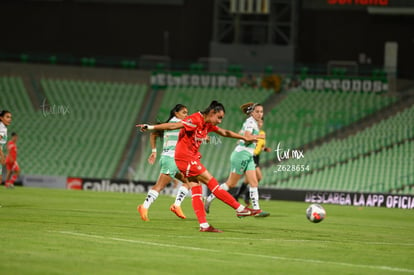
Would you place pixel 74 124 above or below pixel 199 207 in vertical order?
below

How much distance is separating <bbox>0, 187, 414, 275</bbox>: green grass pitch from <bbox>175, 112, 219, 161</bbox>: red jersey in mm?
1511

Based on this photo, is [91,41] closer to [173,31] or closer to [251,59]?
[173,31]


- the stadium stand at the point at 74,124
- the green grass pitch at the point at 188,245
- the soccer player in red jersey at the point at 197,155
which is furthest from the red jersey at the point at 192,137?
the stadium stand at the point at 74,124

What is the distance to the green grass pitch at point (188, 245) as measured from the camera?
11414mm

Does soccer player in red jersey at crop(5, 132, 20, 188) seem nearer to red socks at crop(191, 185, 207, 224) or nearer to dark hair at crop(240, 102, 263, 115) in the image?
dark hair at crop(240, 102, 263, 115)

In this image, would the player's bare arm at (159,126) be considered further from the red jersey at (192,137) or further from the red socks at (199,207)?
the red socks at (199,207)

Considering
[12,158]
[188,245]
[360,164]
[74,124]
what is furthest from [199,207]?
[74,124]

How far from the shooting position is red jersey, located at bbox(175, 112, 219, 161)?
54.6ft

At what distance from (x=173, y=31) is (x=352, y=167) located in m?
15.5

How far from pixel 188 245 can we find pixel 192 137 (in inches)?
131

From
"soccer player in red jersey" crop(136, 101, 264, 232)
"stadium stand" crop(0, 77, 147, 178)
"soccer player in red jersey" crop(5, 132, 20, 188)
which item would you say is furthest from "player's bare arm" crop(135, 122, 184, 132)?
"stadium stand" crop(0, 77, 147, 178)

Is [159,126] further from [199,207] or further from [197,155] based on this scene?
[199,207]

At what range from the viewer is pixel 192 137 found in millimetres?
16844

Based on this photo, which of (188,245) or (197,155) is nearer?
(188,245)
